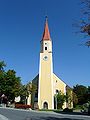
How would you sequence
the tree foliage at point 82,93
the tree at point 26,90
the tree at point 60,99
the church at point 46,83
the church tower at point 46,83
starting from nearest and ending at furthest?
the church tower at point 46,83
the church at point 46,83
the tree at point 60,99
the tree at point 26,90
the tree foliage at point 82,93

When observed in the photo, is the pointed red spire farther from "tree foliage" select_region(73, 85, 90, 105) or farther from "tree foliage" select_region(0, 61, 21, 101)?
"tree foliage" select_region(73, 85, 90, 105)

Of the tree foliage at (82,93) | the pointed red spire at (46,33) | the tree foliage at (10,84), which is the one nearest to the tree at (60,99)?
the tree foliage at (10,84)

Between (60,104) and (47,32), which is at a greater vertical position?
(47,32)

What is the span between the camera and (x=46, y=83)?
74.0 metres

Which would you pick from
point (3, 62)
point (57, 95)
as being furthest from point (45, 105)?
point (3, 62)

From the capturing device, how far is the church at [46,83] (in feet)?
242

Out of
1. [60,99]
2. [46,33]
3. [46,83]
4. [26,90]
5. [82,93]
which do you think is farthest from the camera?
[82,93]

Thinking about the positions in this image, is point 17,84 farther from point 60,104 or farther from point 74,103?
point 74,103

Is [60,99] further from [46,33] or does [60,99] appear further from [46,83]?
[46,33]

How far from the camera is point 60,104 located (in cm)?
7612

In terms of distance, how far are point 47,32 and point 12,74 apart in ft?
48.1

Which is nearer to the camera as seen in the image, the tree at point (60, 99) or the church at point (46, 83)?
the church at point (46, 83)

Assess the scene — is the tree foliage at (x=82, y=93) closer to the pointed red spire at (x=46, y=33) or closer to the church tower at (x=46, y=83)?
the church tower at (x=46, y=83)

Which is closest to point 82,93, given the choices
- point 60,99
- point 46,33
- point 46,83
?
point 60,99
